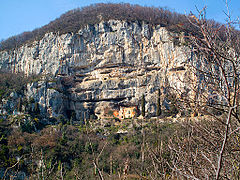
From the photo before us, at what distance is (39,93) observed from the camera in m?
30.7

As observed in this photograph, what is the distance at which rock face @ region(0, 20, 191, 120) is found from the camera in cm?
3184

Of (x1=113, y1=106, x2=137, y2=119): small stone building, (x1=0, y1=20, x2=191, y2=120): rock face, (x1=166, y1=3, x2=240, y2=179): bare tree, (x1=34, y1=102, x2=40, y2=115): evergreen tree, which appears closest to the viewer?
(x1=166, y1=3, x2=240, y2=179): bare tree

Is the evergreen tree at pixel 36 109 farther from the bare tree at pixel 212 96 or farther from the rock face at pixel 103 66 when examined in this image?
the bare tree at pixel 212 96

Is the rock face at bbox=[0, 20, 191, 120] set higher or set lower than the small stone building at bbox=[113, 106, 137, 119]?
higher

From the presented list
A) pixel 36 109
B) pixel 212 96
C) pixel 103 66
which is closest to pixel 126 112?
pixel 103 66

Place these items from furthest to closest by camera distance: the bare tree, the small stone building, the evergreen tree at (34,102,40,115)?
1. the small stone building
2. the evergreen tree at (34,102,40,115)
3. the bare tree

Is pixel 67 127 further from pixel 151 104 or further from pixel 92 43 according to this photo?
pixel 92 43

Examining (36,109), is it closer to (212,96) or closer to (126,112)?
(126,112)

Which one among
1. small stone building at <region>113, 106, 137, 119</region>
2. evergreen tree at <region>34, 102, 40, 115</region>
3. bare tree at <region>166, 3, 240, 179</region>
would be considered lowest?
small stone building at <region>113, 106, 137, 119</region>

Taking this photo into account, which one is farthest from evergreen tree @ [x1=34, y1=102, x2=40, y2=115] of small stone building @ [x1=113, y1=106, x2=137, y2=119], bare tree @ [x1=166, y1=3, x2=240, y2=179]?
bare tree @ [x1=166, y1=3, x2=240, y2=179]

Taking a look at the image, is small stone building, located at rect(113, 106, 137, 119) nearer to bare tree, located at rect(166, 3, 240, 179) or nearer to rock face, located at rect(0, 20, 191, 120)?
rock face, located at rect(0, 20, 191, 120)

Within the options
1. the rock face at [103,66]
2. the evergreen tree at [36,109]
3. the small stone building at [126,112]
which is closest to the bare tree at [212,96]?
the rock face at [103,66]

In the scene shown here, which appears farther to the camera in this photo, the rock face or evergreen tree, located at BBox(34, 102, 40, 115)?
the rock face

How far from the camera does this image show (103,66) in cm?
3525
